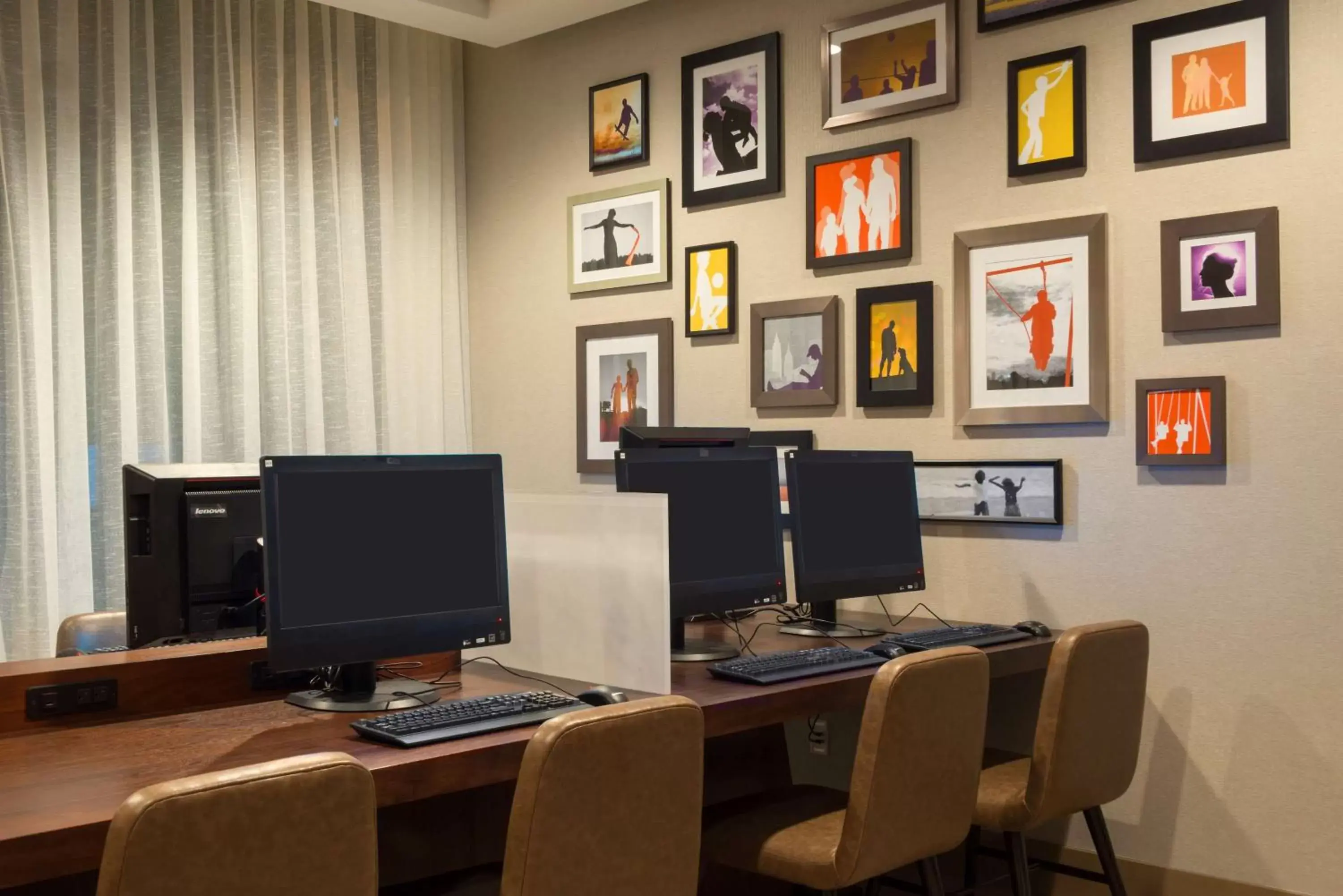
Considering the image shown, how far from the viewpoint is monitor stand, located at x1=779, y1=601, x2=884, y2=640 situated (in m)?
3.29

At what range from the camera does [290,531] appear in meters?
2.23

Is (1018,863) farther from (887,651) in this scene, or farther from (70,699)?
Result: (70,699)

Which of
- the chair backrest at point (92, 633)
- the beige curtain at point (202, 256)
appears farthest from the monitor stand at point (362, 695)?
the beige curtain at point (202, 256)

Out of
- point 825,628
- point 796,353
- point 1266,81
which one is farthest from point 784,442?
point 1266,81

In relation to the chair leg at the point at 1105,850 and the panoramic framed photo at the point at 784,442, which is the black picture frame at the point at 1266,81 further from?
the chair leg at the point at 1105,850

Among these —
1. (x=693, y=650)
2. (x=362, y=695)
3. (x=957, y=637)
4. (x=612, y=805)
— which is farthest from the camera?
(x=957, y=637)

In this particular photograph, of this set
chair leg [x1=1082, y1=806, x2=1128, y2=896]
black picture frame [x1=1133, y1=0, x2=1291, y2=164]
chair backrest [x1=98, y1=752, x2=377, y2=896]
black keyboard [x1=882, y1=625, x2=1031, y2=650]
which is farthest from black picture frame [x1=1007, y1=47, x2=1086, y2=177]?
chair backrest [x1=98, y1=752, x2=377, y2=896]

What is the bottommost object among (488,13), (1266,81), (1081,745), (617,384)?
(1081,745)

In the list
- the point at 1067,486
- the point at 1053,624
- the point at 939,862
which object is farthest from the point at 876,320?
the point at 939,862

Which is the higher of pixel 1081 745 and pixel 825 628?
pixel 825 628

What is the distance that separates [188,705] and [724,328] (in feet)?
7.90

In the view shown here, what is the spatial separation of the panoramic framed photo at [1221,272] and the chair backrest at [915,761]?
1275 millimetres

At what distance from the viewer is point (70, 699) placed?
7.06ft

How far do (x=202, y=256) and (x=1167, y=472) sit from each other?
3.23m
